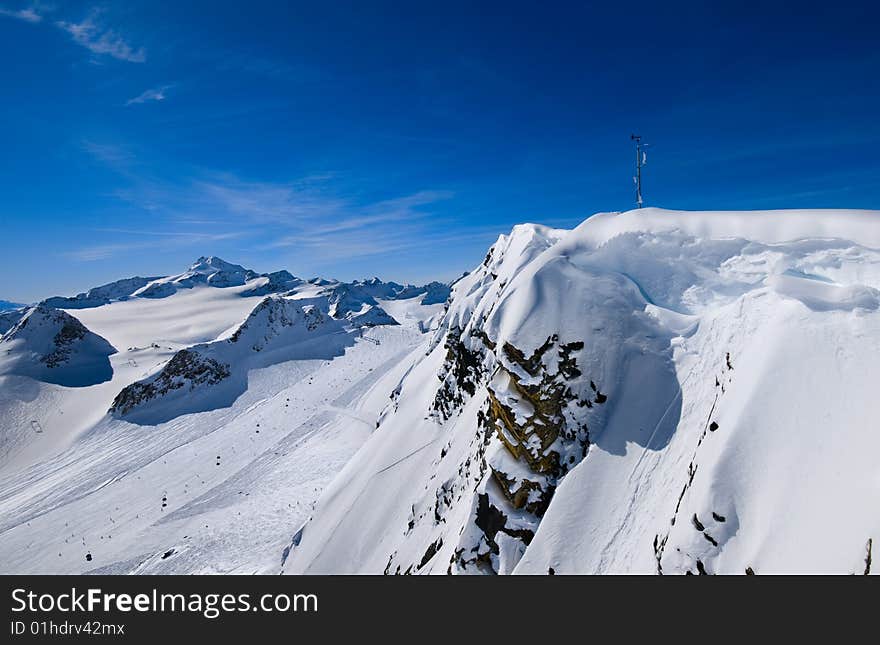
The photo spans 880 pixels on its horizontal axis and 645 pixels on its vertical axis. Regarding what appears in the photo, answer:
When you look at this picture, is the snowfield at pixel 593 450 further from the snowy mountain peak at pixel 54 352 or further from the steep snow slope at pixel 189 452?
the snowy mountain peak at pixel 54 352

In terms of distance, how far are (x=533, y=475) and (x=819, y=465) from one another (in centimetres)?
819

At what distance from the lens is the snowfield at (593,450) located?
939 cm

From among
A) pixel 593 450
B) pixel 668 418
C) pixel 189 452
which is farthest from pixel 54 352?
pixel 668 418

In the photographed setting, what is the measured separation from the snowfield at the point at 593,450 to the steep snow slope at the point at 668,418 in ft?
0.20

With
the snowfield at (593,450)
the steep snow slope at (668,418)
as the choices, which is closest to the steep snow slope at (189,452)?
the snowfield at (593,450)

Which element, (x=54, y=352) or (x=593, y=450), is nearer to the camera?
(x=593, y=450)

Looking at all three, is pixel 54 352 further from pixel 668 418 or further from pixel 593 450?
pixel 668 418

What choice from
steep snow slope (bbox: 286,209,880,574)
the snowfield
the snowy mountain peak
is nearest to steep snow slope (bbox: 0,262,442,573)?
the snowfield

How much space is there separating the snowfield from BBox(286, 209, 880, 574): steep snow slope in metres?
0.06

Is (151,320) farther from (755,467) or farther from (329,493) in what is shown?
(755,467)

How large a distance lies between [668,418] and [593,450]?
9.73 feet

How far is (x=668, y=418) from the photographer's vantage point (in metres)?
13.9

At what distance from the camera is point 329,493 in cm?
2750
